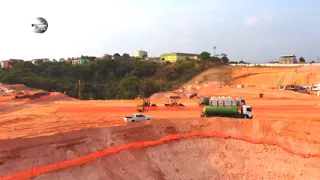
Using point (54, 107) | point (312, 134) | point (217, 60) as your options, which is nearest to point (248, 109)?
point (312, 134)

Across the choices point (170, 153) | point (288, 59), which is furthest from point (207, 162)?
point (288, 59)

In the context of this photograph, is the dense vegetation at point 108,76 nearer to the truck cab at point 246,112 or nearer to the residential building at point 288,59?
the residential building at point 288,59

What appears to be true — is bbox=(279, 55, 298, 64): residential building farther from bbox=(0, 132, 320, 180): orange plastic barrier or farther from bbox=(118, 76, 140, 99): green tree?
bbox=(0, 132, 320, 180): orange plastic barrier

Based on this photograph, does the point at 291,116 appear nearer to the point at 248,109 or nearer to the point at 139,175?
the point at 248,109

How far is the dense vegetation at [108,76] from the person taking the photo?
8375 centimetres

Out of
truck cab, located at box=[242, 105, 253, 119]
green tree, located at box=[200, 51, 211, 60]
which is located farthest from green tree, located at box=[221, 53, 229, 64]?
truck cab, located at box=[242, 105, 253, 119]

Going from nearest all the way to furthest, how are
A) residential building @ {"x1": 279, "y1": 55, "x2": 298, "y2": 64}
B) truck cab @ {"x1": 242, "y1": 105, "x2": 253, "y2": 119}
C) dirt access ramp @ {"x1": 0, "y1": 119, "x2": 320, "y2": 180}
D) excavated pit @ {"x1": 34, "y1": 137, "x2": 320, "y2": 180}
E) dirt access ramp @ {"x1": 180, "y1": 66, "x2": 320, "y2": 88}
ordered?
dirt access ramp @ {"x1": 0, "y1": 119, "x2": 320, "y2": 180}
excavated pit @ {"x1": 34, "y1": 137, "x2": 320, "y2": 180}
truck cab @ {"x1": 242, "y1": 105, "x2": 253, "y2": 119}
dirt access ramp @ {"x1": 180, "y1": 66, "x2": 320, "y2": 88}
residential building @ {"x1": 279, "y1": 55, "x2": 298, "y2": 64}

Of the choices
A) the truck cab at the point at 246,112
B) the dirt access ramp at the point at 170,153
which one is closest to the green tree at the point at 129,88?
the truck cab at the point at 246,112

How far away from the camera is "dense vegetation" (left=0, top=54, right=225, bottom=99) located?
83.8 m

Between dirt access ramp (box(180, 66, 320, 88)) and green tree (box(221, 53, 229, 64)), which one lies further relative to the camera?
green tree (box(221, 53, 229, 64))

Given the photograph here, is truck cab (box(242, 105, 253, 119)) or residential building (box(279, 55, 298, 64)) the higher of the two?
residential building (box(279, 55, 298, 64))

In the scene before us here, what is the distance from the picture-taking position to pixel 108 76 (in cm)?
10381

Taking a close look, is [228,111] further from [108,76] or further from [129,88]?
[108,76]

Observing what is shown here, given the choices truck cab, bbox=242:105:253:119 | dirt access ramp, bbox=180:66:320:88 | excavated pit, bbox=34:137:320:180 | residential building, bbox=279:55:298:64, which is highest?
residential building, bbox=279:55:298:64
